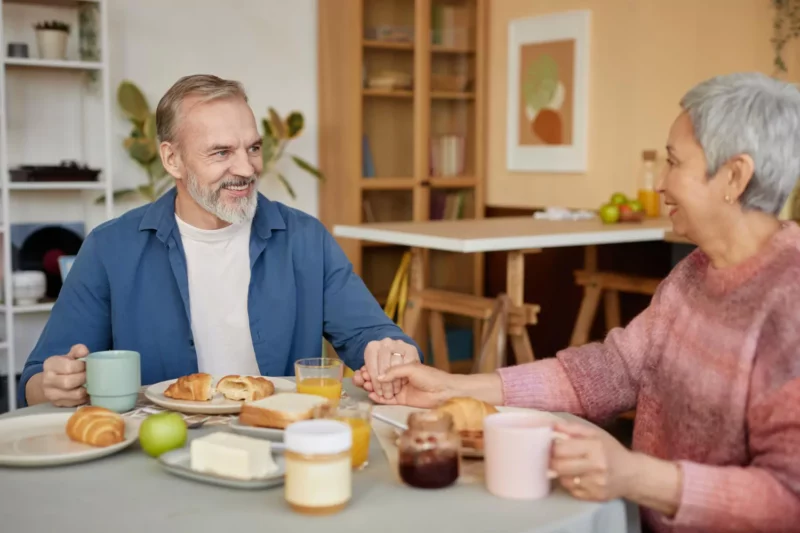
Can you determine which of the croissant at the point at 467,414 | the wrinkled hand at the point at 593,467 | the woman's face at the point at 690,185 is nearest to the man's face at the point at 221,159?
the croissant at the point at 467,414

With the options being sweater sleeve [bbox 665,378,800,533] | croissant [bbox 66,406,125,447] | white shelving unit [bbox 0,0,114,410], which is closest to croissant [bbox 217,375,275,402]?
croissant [bbox 66,406,125,447]

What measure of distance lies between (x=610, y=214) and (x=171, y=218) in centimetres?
259

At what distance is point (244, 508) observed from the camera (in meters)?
1.20

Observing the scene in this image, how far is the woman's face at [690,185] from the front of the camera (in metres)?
1.45

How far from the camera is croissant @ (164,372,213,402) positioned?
5.40ft

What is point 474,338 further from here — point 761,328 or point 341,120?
point 761,328

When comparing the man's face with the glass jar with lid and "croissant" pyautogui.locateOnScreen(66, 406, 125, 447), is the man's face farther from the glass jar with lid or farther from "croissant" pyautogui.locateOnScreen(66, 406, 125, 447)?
the glass jar with lid

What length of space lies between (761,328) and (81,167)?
153 inches

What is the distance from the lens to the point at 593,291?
4574mm

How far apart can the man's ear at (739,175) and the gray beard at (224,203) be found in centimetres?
113

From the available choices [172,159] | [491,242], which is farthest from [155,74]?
[172,159]

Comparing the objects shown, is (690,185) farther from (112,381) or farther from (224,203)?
(224,203)

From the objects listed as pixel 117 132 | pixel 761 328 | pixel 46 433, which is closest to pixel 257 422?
pixel 46 433

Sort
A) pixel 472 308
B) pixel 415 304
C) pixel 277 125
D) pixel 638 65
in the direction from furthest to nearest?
pixel 277 125
pixel 638 65
pixel 415 304
pixel 472 308
